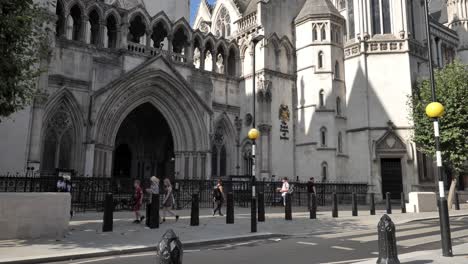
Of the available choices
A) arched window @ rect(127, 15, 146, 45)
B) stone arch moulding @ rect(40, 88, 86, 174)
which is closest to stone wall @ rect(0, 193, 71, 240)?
stone arch moulding @ rect(40, 88, 86, 174)

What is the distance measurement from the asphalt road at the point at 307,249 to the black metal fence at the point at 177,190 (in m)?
9.73

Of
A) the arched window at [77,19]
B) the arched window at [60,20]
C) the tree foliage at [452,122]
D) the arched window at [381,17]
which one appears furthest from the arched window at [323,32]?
the arched window at [60,20]

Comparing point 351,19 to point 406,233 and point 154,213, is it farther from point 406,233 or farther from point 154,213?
point 154,213

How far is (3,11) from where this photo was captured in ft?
34.0

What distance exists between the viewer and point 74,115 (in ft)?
76.2

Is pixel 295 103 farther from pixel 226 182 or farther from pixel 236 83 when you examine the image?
pixel 226 182

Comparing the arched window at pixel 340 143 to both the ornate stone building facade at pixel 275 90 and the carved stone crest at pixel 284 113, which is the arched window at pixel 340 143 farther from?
the carved stone crest at pixel 284 113

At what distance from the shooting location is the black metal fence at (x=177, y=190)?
1717 centimetres

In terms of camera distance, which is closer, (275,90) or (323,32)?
(275,90)

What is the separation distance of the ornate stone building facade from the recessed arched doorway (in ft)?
0.26

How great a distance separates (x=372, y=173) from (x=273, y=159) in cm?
719

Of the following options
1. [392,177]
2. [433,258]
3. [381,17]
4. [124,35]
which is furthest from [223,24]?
[433,258]

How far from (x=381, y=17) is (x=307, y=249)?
26126 millimetres

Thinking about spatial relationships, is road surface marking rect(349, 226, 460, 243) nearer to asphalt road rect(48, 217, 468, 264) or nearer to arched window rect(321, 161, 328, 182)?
asphalt road rect(48, 217, 468, 264)
